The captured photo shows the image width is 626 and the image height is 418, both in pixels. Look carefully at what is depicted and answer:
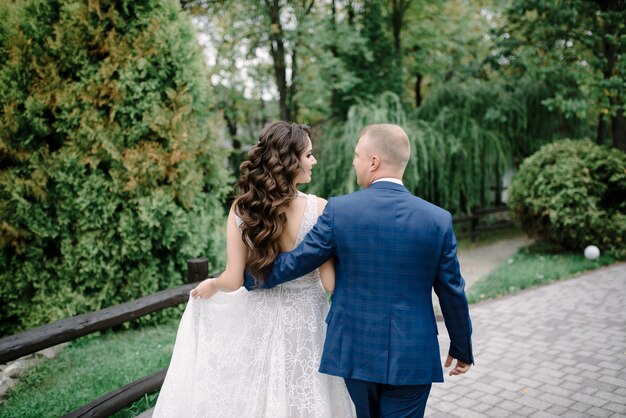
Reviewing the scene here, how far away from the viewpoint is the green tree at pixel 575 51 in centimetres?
1008

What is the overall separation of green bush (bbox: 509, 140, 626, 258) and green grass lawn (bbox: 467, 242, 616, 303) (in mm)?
388

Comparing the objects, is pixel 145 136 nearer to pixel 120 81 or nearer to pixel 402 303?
pixel 120 81

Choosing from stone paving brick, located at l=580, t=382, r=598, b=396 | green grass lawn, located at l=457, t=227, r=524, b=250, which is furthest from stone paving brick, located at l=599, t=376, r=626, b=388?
green grass lawn, located at l=457, t=227, r=524, b=250

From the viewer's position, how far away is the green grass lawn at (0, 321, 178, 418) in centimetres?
388

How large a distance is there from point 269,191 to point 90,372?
3.37m

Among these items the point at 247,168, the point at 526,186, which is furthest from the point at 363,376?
the point at 526,186

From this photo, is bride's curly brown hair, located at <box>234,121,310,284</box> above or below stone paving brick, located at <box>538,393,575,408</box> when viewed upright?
above

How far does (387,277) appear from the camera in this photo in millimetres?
2115

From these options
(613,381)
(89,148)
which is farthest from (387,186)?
(89,148)

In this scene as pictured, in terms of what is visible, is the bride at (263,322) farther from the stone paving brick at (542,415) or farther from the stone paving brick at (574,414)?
the stone paving brick at (574,414)

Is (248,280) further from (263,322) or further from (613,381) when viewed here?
(613,381)

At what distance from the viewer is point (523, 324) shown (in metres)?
5.79

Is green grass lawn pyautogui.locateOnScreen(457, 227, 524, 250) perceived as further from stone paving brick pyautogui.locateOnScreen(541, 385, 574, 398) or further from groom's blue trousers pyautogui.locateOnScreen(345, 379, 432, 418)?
groom's blue trousers pyautogui.locateOnScreen(345, 379, 432, 418)

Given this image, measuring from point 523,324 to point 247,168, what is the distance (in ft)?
15.3
